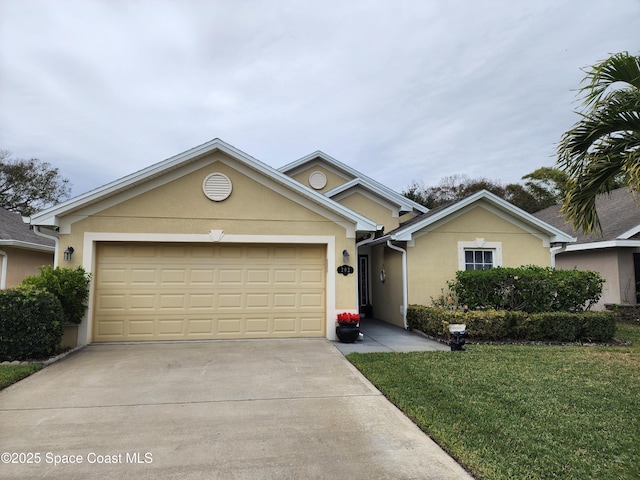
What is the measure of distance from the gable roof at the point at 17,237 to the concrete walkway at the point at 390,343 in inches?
404

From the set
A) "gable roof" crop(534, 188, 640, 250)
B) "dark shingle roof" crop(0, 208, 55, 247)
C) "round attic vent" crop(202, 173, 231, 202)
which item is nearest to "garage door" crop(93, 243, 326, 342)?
"round attic vent" crop(202, 173, 231, 202)

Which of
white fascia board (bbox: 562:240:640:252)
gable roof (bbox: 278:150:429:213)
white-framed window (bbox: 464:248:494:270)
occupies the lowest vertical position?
white-framed window (bbox: 464:248:494:270)

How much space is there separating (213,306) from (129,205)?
10.1 ft

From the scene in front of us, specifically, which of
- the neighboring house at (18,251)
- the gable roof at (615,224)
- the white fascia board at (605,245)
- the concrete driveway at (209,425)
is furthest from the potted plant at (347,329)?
the neighboring house at (18,251)

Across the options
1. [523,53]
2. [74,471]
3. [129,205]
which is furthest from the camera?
[523,53]

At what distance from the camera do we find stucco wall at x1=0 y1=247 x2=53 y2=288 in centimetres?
1251

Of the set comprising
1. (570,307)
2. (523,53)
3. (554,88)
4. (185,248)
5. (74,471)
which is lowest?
(74,471)

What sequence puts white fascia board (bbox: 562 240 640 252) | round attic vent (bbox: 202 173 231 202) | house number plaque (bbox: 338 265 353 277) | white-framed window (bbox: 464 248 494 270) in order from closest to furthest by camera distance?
round attic vent (bbox: 202 173 231 202), house number plaque (bbox: 338 265 353 277), white-framed window (bbox: 464 248 494 270), white fascia board (bbox: 562 240 640 252)

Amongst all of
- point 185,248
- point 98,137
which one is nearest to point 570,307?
point 185,248

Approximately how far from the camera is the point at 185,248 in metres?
9.25

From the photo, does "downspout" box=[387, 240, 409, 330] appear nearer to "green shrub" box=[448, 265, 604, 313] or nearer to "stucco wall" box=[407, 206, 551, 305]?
"stucco wall" box=[407, 206, 551, 305]

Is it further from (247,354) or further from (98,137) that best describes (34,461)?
(98,137)

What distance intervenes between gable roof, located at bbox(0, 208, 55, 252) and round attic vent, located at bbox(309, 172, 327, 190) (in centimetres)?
1017

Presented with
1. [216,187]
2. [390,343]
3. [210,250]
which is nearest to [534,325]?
[390,343]
